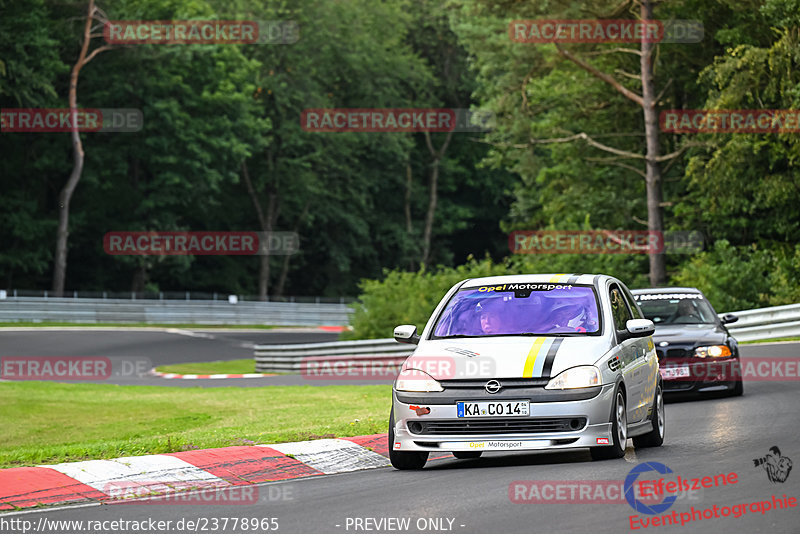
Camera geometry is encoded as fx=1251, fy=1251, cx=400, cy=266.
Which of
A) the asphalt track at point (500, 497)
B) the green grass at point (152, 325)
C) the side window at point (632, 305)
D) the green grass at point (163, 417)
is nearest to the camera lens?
the asphalt track at point (500, 497)

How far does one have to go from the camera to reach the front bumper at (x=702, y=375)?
55.3 ft

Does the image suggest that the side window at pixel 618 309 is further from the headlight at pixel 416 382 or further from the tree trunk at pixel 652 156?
the tree trunk at pixel 652 156

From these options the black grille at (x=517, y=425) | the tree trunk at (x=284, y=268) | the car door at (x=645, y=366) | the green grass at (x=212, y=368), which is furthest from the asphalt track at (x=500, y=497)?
the tree trunk at (x=284, y=268)

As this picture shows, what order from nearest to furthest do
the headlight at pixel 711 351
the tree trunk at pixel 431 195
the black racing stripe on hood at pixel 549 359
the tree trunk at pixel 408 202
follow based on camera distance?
the black racing stripe on hood at pixel 549 359
the headlight at pixel 711 351
the tree trunk at pixel 408 202
the tree trunk at pixel 431 195

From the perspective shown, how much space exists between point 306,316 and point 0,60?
1903 cm

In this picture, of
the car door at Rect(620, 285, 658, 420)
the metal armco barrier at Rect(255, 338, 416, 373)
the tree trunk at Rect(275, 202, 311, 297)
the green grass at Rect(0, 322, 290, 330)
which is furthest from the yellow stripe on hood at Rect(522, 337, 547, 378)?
the tree trunk at Rect(275, 202, 311, 297)

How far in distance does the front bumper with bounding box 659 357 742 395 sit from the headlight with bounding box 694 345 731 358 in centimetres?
6

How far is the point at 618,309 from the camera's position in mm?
11867

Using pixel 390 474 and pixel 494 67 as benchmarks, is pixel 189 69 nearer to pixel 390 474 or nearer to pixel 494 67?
pixel 494 67

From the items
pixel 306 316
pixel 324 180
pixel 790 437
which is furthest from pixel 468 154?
pixel 790 437

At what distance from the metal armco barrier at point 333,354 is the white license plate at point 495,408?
54.6ft

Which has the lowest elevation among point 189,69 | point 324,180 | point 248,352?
point 248,352

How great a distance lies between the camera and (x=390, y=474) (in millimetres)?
10367

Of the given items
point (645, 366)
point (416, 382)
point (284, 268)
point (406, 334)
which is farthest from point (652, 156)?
point (284, 268)
